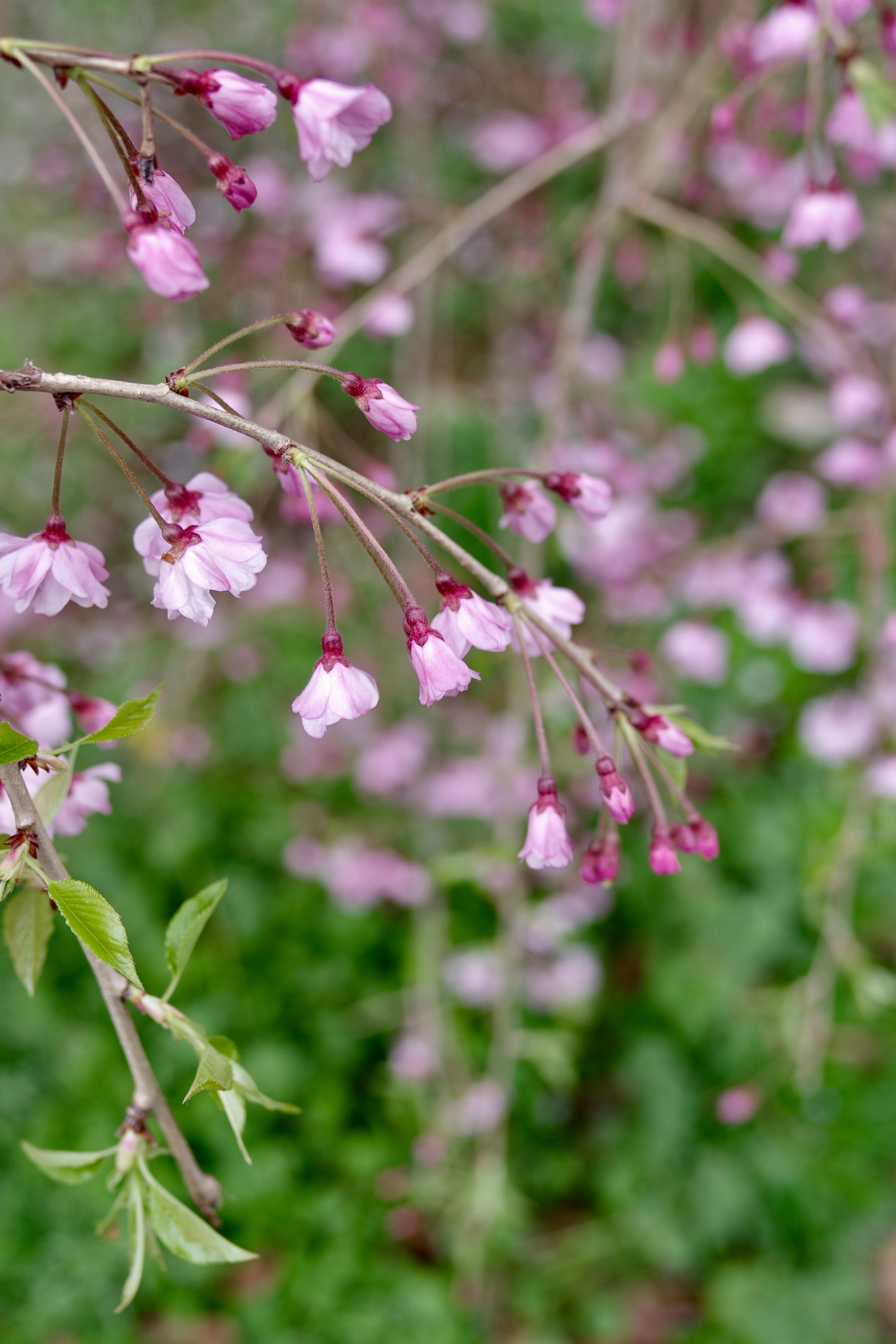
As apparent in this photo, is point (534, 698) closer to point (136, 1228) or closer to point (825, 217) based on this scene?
point (136, 1228)

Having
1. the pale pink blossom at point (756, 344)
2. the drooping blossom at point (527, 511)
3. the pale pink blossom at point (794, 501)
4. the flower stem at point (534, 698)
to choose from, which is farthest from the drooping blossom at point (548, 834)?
the pale pink blossom at point (794, 501)

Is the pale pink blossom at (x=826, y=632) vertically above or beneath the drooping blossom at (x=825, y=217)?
beneath

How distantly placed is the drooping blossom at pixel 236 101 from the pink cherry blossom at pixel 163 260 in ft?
0.31

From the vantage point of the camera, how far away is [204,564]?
724 millimetres

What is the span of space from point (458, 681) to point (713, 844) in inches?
13.7

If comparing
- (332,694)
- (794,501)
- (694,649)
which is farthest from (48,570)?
(794,501)

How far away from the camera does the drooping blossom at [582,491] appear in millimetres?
912

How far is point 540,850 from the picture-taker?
84 centimetres

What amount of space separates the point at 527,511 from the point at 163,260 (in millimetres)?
447

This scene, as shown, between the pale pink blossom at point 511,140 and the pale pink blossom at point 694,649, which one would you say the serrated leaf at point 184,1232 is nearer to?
the pale pink blossom at point 694,649

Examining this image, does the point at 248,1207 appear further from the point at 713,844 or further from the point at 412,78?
the point at 412,78

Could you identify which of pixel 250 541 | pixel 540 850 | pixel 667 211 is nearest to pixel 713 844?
pixel 540 850

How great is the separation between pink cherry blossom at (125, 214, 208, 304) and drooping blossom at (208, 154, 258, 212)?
9 centimetres

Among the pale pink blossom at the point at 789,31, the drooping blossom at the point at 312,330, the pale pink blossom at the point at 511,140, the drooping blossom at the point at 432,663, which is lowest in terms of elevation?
the drooping blossom at the point at 432,663
